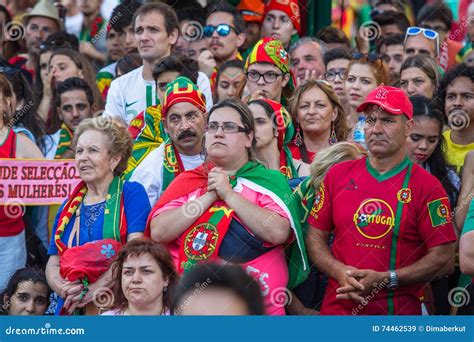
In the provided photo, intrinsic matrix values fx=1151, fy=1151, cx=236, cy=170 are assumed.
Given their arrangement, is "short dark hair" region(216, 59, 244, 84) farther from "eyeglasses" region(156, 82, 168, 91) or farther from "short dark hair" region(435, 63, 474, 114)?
"short dark hair" region(435, 63, 474, 114)

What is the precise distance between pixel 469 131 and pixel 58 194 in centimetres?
283

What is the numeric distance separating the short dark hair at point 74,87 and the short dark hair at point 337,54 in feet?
6.13

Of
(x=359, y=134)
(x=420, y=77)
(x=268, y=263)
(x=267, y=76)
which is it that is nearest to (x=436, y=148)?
(x=359, y=134)

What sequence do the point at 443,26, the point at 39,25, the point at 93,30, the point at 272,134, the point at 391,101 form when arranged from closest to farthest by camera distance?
the point at 391,101
the point at 272,134
the point at 443,26
the point at 39,25
the point at 93,30

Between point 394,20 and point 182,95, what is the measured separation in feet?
12.2

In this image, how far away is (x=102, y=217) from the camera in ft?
21.5

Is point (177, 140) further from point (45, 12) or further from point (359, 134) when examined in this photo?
point (45, 12)

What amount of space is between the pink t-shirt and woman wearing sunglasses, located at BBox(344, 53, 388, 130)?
1.94 meters

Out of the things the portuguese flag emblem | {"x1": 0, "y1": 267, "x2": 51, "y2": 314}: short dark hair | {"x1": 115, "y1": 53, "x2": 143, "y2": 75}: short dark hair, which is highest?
{"x1": 115, "y1": 53, "x2": 143, "y2": 75}: short dark hair

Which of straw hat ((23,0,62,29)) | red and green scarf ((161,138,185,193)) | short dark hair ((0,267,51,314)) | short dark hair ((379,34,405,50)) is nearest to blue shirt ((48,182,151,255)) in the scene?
red and green scarf ((161,138,185,193))

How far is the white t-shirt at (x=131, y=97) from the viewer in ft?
27.4

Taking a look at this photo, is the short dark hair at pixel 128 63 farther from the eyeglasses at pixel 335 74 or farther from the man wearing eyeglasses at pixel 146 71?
the eyeglasses at pixel 335 74

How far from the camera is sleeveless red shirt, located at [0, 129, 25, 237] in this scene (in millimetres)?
7598

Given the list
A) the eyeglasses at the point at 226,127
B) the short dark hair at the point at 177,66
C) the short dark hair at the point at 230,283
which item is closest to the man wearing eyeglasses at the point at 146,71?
the short dark hair at the point at 177,66
